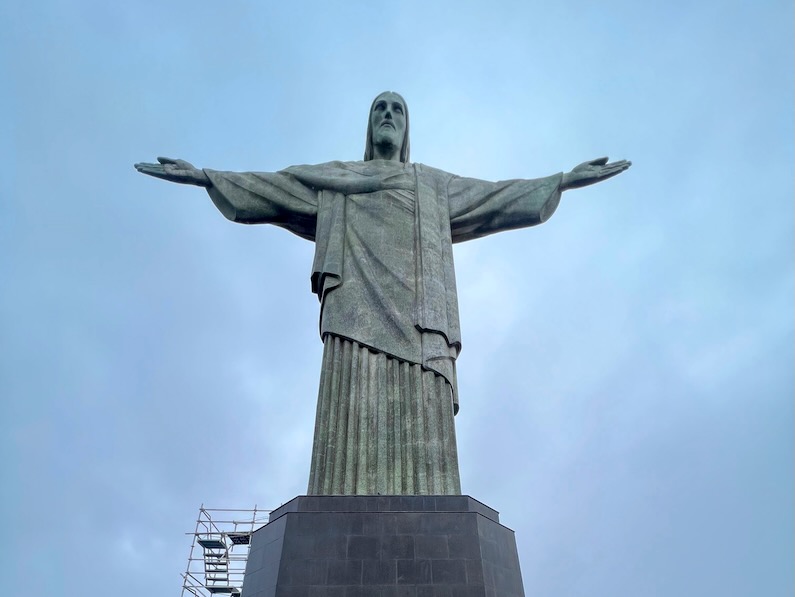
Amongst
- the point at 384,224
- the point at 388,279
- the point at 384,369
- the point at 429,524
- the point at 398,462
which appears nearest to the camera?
the point at 429,524

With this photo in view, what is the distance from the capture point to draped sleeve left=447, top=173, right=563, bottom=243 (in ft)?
33.2

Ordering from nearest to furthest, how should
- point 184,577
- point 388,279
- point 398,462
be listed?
point 398,462 → point 388,279 → point 184,577

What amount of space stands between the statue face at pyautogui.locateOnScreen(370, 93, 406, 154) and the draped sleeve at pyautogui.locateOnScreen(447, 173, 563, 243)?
126 cm

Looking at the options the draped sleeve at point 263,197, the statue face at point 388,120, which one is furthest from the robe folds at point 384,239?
the statue face at point 388,120

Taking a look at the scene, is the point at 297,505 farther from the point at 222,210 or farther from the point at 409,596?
the point at 222,210

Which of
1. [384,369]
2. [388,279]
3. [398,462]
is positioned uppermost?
[388,279]

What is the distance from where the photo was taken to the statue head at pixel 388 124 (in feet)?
35.1

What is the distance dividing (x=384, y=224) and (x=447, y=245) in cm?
99

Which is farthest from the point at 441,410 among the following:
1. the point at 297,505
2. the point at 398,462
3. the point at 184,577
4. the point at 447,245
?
the point at 184,577

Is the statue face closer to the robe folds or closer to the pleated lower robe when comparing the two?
the robe folds

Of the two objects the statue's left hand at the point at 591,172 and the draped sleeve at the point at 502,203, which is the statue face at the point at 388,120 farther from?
the statue's left hand at the point at 591,172

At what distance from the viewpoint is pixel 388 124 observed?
35.4 feet

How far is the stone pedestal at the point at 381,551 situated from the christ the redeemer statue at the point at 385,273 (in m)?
0.57

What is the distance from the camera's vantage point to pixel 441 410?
7.94 meters
